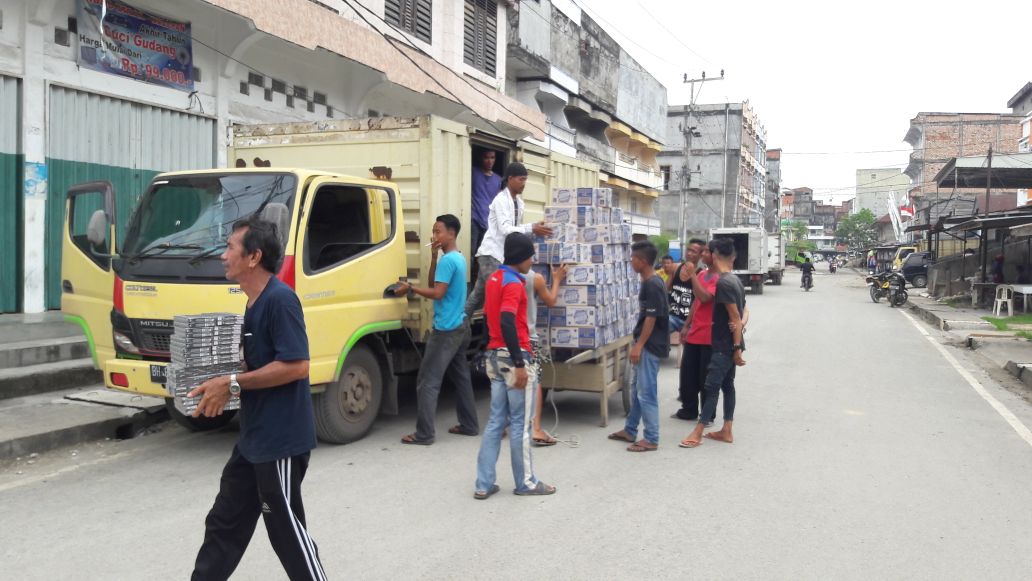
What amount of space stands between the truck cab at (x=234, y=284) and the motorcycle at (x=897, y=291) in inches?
866

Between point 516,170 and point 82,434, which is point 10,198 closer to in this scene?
point 82,434

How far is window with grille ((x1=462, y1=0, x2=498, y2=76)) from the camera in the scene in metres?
18.0

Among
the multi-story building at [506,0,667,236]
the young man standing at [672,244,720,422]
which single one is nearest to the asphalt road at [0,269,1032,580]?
the young man standing at [672,244,720,422]

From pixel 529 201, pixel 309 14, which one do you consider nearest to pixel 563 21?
pixel 309 14

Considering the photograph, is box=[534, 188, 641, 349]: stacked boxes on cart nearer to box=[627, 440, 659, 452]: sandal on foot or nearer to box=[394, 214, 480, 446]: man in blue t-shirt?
box=[394, 214, 480, 446]: man in blue t-shirt

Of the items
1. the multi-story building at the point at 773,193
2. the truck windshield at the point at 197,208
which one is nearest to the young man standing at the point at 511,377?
the truck windshield at the point at 197,208

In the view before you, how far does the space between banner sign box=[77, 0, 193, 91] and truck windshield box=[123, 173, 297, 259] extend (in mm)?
4234

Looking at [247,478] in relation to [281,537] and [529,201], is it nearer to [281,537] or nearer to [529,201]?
[281,537]

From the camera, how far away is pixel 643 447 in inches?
250

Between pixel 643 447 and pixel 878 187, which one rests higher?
pixel 878 187

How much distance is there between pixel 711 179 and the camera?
2330 inches

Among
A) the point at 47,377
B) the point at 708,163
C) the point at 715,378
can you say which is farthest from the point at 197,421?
the point at 708,163

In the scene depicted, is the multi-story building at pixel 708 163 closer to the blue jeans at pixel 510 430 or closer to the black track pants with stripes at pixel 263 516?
the blue jeans at pixel 510 430

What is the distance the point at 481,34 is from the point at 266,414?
Answer: 17.1 m
